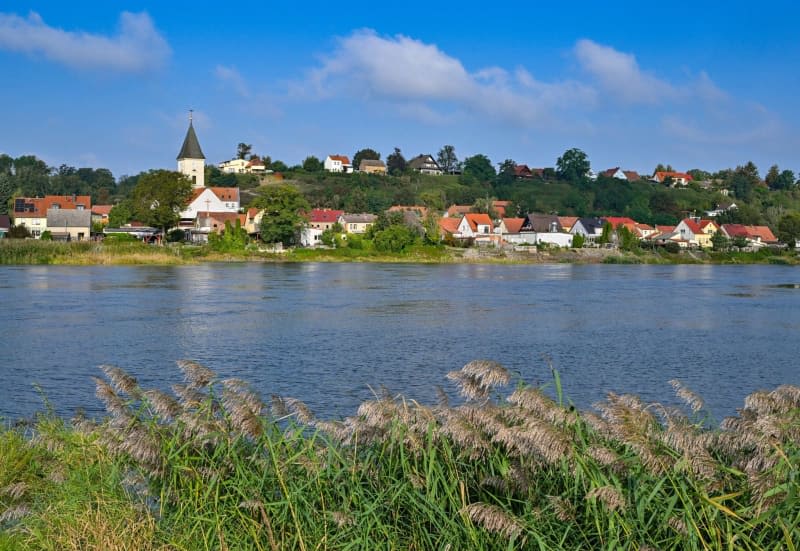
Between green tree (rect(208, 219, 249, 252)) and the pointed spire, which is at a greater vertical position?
the pointed spire

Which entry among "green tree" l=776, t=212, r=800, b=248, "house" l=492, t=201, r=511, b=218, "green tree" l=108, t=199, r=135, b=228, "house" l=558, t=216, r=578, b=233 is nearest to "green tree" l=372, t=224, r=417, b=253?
"green tree" l=108, t=199, r=135, b=228

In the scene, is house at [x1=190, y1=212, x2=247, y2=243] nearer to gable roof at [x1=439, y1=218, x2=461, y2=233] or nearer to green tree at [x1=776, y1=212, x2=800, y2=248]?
gable roof at [x1=439, y1=218, x2=461, y2=233]

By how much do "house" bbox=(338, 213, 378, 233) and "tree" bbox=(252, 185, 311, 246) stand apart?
19.0 m

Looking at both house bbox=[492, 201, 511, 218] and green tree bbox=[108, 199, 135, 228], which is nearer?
green tree bbox=[108, 199, 135, 228]

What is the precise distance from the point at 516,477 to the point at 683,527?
1298 millimetres

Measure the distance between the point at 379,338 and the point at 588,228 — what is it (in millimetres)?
118181

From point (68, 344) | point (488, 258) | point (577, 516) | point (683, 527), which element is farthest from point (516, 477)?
point (488, 258)

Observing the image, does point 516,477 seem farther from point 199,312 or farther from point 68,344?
point 199,312

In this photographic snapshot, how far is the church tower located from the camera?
154m

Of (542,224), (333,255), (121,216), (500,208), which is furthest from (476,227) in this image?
(121,216)

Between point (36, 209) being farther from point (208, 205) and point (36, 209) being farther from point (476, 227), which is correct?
point (476, 227)

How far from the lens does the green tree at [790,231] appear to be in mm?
146750

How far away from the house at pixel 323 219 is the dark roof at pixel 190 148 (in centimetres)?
3092

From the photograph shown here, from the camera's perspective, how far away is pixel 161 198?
Answer: 11050 centimetres
